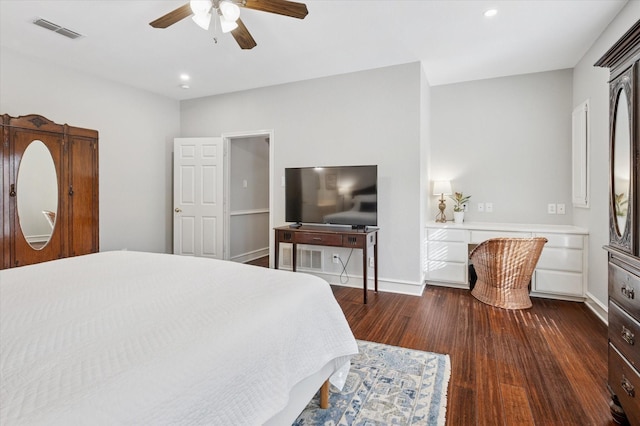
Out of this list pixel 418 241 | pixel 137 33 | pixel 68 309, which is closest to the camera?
pixel 68 309

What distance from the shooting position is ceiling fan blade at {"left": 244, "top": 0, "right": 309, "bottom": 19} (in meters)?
2.09

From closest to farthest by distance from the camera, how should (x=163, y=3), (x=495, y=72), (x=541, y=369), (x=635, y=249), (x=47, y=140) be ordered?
(x=635, y=249) → (x=541, y=369) → (x=163, y=3) → (x=47, y=140) → (x=495, y=72)

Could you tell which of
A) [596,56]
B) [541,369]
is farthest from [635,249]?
[596,56]

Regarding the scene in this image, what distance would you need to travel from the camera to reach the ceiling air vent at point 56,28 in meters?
2.77

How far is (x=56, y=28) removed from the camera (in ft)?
9.45

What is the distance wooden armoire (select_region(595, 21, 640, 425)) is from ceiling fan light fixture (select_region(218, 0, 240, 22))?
2.08m

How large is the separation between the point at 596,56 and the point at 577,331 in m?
2.61

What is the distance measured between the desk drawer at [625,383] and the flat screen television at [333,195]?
2.20m

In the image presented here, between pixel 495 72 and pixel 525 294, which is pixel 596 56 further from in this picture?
pixel 525 294

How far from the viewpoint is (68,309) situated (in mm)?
1188

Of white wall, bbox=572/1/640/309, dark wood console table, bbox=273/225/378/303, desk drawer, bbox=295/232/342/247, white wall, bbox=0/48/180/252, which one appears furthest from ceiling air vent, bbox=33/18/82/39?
white wall, bbox=572/1/640/309

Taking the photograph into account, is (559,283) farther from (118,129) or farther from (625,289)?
(118,129)

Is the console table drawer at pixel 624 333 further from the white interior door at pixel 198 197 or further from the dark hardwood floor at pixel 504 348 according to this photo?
the white interior door at pixel 198 197

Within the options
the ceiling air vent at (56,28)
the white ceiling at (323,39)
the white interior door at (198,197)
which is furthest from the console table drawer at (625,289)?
the ceiling air vent at (56,28)
